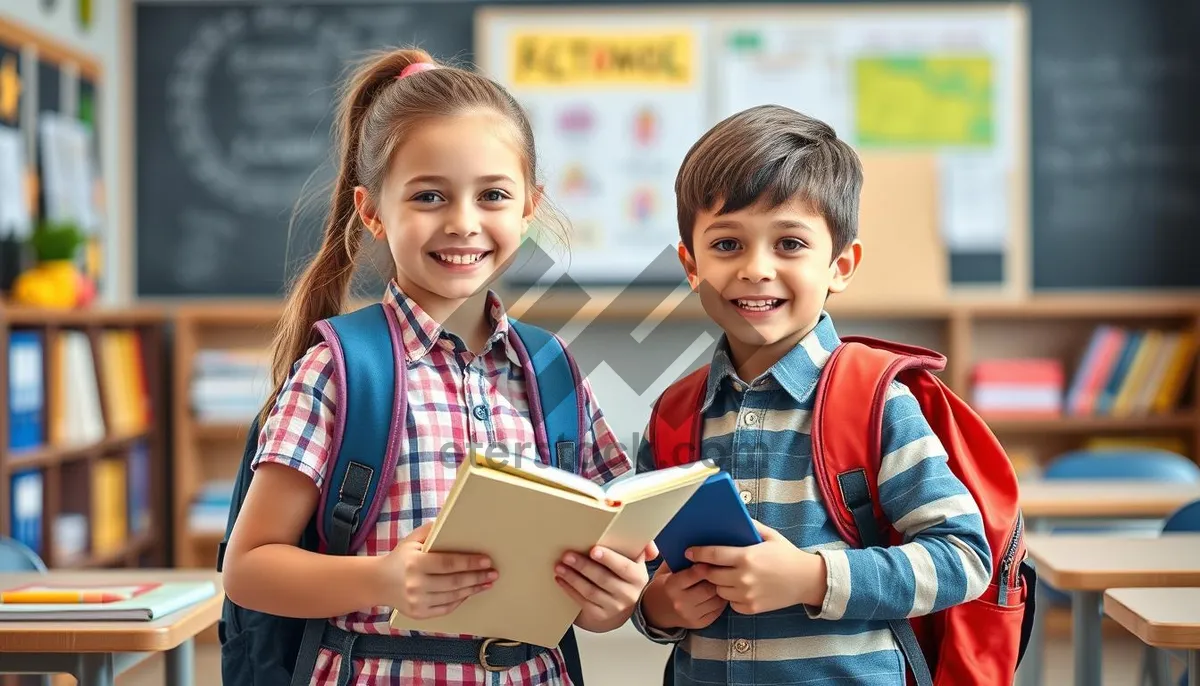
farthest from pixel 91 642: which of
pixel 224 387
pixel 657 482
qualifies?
pixel 224 387

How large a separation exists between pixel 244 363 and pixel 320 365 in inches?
135

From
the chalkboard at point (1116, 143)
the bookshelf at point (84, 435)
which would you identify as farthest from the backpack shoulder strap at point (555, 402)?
the chalkboard at point (1116, 143)

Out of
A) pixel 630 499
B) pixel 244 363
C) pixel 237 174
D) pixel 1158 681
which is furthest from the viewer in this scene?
pixel 237 174

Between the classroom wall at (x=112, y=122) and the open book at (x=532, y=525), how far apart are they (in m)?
3.91

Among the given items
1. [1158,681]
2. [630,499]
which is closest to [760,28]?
[1158,681]

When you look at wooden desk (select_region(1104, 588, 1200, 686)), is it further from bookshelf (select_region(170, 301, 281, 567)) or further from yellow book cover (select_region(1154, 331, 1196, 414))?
bookshelf (select_region(170, 301, 281, 567))

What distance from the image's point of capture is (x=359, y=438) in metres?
1.28

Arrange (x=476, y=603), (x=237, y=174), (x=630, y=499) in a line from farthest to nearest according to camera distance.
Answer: (x=237, y=174), (x=476, y=603), (x=630, y=499)

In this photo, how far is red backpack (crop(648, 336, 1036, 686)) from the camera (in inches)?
51.3

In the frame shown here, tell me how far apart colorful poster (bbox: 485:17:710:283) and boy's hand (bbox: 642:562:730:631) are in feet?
11.3

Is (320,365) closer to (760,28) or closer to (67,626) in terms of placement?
(67,626)

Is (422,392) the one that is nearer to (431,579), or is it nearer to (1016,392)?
(431,579)

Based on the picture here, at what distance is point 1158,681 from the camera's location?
2383mm

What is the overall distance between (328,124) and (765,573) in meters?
3.91
